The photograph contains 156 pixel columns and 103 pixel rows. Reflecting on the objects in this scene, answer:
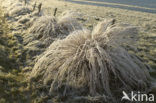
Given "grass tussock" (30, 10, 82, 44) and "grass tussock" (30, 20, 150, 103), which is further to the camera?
"grass tussock" (30, 10, 82, 44)

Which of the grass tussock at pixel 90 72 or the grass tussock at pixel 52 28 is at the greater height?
the grass tussock at pixel 52 28

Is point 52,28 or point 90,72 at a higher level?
point 52,28

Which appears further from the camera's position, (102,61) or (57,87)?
(102,61)

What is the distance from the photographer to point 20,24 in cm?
692

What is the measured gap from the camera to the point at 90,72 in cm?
297

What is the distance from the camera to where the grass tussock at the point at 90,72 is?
291cm

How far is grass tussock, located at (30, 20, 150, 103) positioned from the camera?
2908 mm

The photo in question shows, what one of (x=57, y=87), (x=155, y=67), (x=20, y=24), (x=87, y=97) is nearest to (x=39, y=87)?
(x=57, y=87)

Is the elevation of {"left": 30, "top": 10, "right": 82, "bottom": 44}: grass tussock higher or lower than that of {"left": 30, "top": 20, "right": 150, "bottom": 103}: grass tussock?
higher

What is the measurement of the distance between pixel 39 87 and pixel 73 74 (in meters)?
0.67

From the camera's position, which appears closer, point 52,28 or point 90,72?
point 90,72

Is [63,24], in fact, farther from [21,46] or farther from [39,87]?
[39,87]

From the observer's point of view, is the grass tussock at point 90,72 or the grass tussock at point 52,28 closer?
the grass tussock at point 90,72

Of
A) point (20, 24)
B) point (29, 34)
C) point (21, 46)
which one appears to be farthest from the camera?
point (20, 24)
